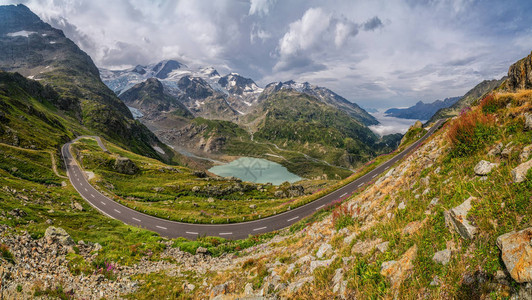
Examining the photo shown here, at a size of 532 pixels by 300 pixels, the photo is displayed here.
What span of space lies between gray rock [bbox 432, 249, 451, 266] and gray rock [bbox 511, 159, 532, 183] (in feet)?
8.99

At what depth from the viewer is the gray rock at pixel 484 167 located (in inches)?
266

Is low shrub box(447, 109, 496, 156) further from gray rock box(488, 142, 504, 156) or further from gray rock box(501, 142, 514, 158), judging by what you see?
gray rock box(501, 142, 514, 158)

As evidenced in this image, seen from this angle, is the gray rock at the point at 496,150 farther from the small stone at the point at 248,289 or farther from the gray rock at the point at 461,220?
the small stone at the point at 248,289

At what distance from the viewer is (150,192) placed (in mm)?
60281

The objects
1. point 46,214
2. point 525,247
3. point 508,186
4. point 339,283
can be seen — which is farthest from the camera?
point 46,214

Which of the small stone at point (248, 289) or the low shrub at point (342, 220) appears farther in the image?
the low shrub at point (342, 220)

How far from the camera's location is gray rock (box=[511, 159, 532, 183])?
5.33 m

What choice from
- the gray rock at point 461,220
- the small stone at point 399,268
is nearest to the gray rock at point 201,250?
the small stone at point 399,268

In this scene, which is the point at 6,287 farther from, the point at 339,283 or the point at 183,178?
the point at 183,178

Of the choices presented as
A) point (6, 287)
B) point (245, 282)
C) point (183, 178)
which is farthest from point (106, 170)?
point (245, 282)

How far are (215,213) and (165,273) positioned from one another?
28.5m

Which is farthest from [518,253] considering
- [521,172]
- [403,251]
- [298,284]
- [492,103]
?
[492,103]

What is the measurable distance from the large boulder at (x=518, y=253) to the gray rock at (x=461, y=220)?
2.95ft

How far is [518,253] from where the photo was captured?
3697 millimetres
